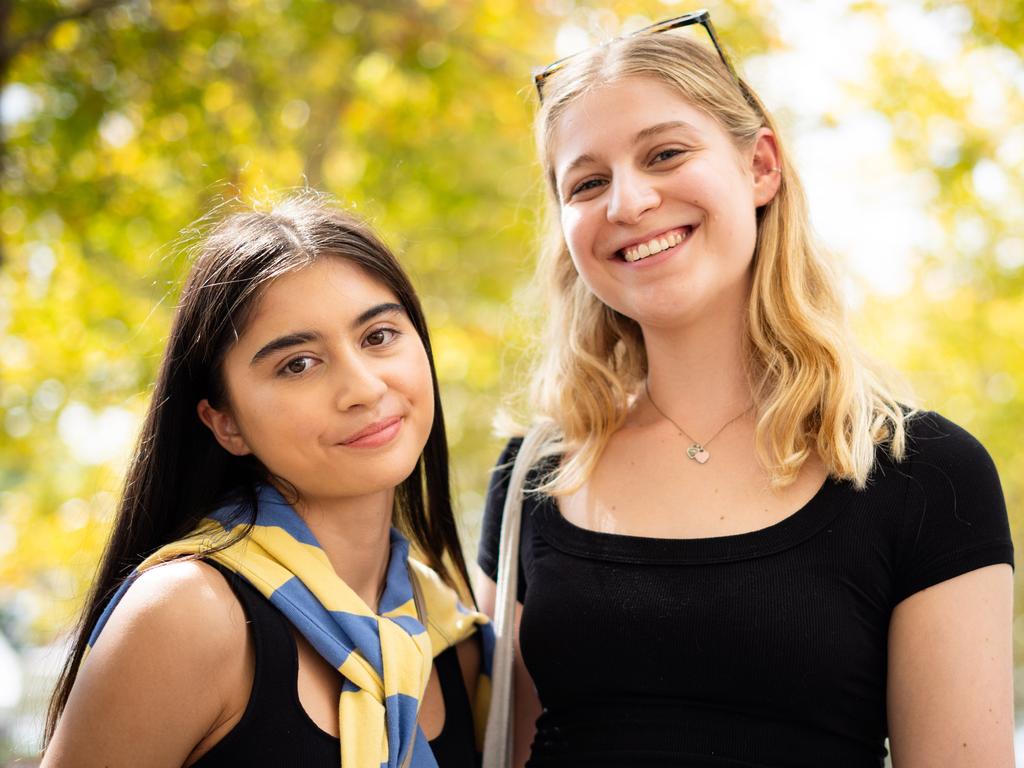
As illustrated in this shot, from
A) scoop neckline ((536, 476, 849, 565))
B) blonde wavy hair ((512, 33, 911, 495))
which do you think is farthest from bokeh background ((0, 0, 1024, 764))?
scoop neckline ((536, 476, 849, 565))

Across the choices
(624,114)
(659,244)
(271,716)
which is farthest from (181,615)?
(624,114)

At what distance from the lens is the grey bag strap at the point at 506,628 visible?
2.53 m

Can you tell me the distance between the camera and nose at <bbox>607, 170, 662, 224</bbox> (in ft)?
8.09

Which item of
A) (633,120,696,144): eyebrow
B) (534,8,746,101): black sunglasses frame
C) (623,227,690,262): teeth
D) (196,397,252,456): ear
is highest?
(534,8,746,101): black sunglasses frame

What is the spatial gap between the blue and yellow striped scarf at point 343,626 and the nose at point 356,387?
0.92 ft

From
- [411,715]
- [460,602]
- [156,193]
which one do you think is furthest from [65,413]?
[411,715]

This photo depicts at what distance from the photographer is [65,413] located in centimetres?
722

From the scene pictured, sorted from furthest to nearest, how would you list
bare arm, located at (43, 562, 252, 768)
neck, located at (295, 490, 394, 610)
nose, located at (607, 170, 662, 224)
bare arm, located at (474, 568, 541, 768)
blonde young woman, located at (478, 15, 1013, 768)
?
bare arm, located at (474, 568, 541, 768)
nose, located at (607, 170, 662, 224)
neck, located at (295, 490, 394, 610)
blonde young woman, located at (478, 15, 1013, 768)
bare arm, located at (43, 562, 252, 768)

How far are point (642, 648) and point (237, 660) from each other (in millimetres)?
833

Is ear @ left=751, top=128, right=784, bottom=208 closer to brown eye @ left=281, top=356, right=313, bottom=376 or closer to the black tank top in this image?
brown eye @ left=281, top=356, right=313, bottom=376

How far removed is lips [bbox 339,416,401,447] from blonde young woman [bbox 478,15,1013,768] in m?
0.55

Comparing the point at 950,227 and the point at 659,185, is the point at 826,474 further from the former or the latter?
the point at 950,227

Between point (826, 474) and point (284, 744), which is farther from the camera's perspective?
point (826, 474)

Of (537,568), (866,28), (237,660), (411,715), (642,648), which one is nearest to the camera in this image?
(237,660)
